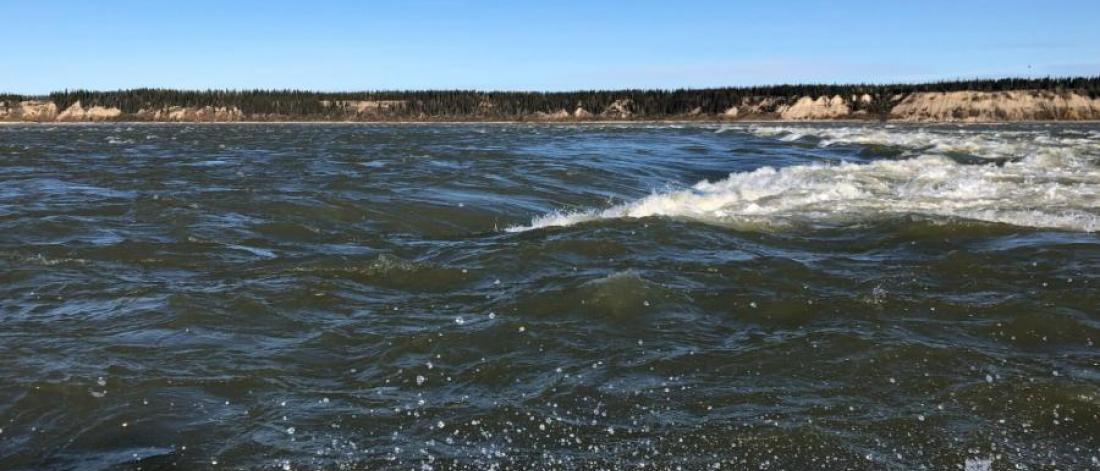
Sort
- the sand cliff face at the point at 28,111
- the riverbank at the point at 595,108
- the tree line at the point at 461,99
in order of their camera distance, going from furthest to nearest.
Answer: the sand cliff face at the point at 28,111
the tree line at the point at 461,99
the riverbank at the point at 595,108

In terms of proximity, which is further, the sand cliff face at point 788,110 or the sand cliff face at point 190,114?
the sand cliff face at point 190,114

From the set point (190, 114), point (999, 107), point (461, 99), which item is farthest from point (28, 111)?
point (999, 107)

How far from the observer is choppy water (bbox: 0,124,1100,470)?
11.4 ft

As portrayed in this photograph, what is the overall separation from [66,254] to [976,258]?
25.4 ft

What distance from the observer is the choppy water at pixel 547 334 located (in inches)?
137

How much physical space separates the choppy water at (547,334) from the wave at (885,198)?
124 mm

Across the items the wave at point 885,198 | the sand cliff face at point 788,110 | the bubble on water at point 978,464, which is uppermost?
the sand cliff face at point 788,110

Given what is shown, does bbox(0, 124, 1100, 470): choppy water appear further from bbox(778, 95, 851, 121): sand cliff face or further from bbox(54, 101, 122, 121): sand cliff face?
bbox(54, 101, 122, 121): sand cliff face

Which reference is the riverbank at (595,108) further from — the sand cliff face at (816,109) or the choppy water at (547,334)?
the choppy water at (547,334)

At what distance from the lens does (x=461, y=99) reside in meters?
96.3

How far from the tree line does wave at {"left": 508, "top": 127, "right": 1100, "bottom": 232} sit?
62.8m

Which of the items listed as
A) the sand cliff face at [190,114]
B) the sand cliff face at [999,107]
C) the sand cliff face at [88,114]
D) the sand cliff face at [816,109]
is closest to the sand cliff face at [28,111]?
the sand cliff face at [88,114]

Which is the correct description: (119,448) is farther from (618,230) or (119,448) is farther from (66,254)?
(618,230)

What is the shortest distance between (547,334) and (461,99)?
93.2 metres
